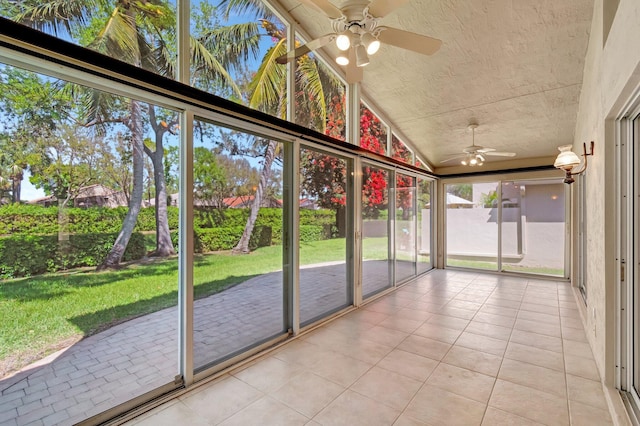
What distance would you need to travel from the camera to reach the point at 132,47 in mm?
2104

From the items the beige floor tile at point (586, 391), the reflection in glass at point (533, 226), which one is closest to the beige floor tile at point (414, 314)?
the beige floor tile at point (586, 391)

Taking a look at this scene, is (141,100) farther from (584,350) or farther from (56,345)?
(584,350)

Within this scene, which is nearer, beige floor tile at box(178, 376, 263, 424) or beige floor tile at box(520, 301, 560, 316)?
beige floor tile at box(178, 376, 263, 424)

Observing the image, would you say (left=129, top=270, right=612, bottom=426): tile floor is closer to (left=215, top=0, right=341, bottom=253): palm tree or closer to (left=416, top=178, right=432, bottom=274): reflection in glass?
(left=215, top=0, right=341, bottom=253): palm tree

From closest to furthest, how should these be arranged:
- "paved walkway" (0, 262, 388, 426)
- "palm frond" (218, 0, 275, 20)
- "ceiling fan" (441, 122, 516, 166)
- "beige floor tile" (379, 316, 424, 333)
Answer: "paved walkway" (0, 262, 388, 426) → "palm frond" (218, 0, 275, 20) → "beige floor tile" (379, 316, 424, 333) → "ceiling fan" (441, 122, 516, 166)

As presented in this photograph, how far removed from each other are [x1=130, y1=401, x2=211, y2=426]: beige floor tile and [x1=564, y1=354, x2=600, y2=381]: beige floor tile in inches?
119

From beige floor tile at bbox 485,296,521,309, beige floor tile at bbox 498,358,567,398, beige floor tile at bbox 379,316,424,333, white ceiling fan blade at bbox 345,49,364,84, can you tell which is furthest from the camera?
beige floor tile at bbox 485,296,521,309

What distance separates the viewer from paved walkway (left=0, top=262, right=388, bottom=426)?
1.78 m

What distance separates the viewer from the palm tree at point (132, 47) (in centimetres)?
182

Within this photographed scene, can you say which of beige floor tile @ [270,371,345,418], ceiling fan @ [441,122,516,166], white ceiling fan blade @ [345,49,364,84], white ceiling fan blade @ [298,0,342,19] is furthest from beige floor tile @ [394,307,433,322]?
white ceiling fan blade @ [298,0,342,19]

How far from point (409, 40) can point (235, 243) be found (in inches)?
89.5

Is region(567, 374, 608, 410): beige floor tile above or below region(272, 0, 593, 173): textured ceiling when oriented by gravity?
below

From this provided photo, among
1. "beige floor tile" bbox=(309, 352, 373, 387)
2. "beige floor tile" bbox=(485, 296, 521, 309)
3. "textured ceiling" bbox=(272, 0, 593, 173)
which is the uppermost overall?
"textured ceiling" bbox=(272, 0, 593, 173)

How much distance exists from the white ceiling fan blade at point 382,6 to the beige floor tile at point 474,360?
9.64ft
